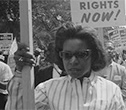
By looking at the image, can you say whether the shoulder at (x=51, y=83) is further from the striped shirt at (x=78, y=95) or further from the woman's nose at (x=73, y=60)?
the woman's nose at (x=73, y=60)

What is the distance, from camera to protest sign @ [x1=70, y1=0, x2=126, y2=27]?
5309 millimetres

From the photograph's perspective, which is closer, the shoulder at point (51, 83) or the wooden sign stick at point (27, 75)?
the wooden sign stick at point (27, 75)

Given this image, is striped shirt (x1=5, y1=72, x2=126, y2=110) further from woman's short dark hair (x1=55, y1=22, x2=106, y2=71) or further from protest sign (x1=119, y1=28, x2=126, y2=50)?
protest sign (x1=119, y1=28, x2=126, y2=50)

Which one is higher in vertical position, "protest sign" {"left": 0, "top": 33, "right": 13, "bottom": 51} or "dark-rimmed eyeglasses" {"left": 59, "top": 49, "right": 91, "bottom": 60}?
"protest sign" {"left": 0, "top": 33, "right": 13, "bottom": 51}

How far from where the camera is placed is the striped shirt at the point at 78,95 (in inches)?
82.1

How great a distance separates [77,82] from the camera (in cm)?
216

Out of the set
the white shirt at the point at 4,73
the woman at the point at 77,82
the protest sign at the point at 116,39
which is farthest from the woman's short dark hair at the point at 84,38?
the protest sign at the point at 116,39

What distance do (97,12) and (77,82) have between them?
3.27 m

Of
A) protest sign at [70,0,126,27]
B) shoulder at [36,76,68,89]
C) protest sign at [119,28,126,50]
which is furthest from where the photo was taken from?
protest sign at [119,28,126,50]

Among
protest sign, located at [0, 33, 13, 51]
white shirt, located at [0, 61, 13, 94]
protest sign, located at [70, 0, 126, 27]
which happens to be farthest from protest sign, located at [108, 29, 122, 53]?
protest sign, located at [70, 0, 126, 27]

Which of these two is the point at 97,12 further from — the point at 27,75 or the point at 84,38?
the point at 27,75

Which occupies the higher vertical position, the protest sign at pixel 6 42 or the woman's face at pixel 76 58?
the protest sign at pixel 6 42

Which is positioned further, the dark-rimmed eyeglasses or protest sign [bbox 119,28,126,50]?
protest sign [bbox 119,28,126,50]

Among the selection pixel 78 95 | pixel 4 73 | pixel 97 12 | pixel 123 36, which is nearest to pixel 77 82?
pixel 78 95
